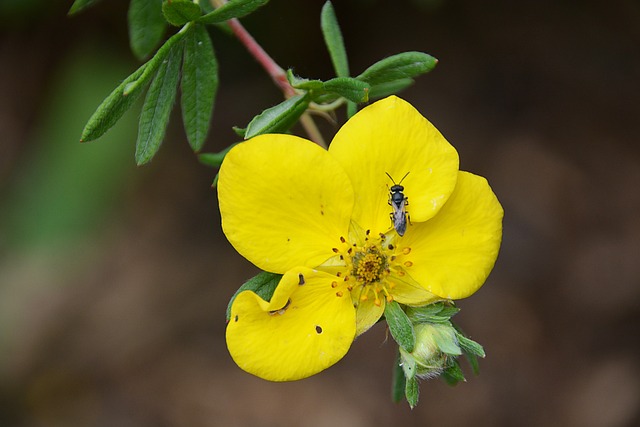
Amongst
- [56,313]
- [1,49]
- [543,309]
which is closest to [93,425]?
[56,313]

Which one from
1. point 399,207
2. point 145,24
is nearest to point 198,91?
point 145,24

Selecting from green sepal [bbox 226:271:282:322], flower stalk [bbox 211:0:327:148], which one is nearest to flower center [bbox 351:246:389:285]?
green sepal [bbox 226:271:282:322]

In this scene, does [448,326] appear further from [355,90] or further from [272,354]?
[355,90]

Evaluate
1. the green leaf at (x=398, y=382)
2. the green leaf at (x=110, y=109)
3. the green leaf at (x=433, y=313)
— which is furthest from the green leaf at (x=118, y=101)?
the green leaf at (x=398, y=382)

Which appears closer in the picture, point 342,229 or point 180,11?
point 180,11

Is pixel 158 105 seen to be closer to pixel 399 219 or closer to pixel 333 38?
pixel 333 38

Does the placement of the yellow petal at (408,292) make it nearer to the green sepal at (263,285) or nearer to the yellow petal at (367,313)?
the yellow petal at (367,313)
